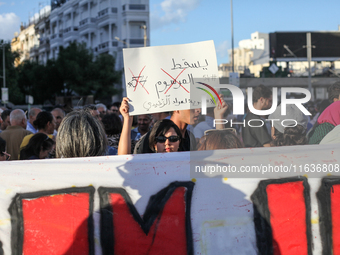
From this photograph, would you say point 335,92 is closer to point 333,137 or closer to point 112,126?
point 333,137

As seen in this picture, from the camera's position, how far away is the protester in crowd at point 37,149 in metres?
3.98

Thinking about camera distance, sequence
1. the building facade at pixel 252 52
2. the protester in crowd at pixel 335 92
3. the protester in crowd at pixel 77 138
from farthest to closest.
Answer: the building facade at pixel 252 52 → the protester in crowd at pixel 335 92 → the protester in crowd at pixel 77 138

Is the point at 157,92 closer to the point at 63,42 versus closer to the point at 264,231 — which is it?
the point at 264,231

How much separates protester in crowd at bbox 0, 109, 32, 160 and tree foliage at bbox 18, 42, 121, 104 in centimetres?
2912

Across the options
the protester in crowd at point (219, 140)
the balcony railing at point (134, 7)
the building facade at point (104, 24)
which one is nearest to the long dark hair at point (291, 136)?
the protester in crowd at point (219, 140)

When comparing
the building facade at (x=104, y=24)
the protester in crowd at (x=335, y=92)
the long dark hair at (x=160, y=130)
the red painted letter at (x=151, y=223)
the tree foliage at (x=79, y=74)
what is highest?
the building facade at (x=104, y=24)

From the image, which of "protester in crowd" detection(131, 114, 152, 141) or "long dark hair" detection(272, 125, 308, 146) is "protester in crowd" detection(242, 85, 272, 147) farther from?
"protester in crowd" detection(131, 114, 152, 141)

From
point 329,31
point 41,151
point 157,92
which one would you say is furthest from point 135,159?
point 329,31

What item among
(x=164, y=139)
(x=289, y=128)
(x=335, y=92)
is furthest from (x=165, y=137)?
(x=335, y=92)

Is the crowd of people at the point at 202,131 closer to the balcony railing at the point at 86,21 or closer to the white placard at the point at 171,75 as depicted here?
the white placard at the point at 171,75

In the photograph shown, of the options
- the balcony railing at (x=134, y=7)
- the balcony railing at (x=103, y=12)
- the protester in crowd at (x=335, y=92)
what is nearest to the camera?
the protester in crowd at (x=335, y=92)

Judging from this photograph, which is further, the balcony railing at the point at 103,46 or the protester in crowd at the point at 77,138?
the balcony railing at the point at 103,46

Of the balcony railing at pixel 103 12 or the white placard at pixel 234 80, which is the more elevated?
the balcony railing at pixel 103 12

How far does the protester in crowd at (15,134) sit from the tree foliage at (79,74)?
95.6 feet
